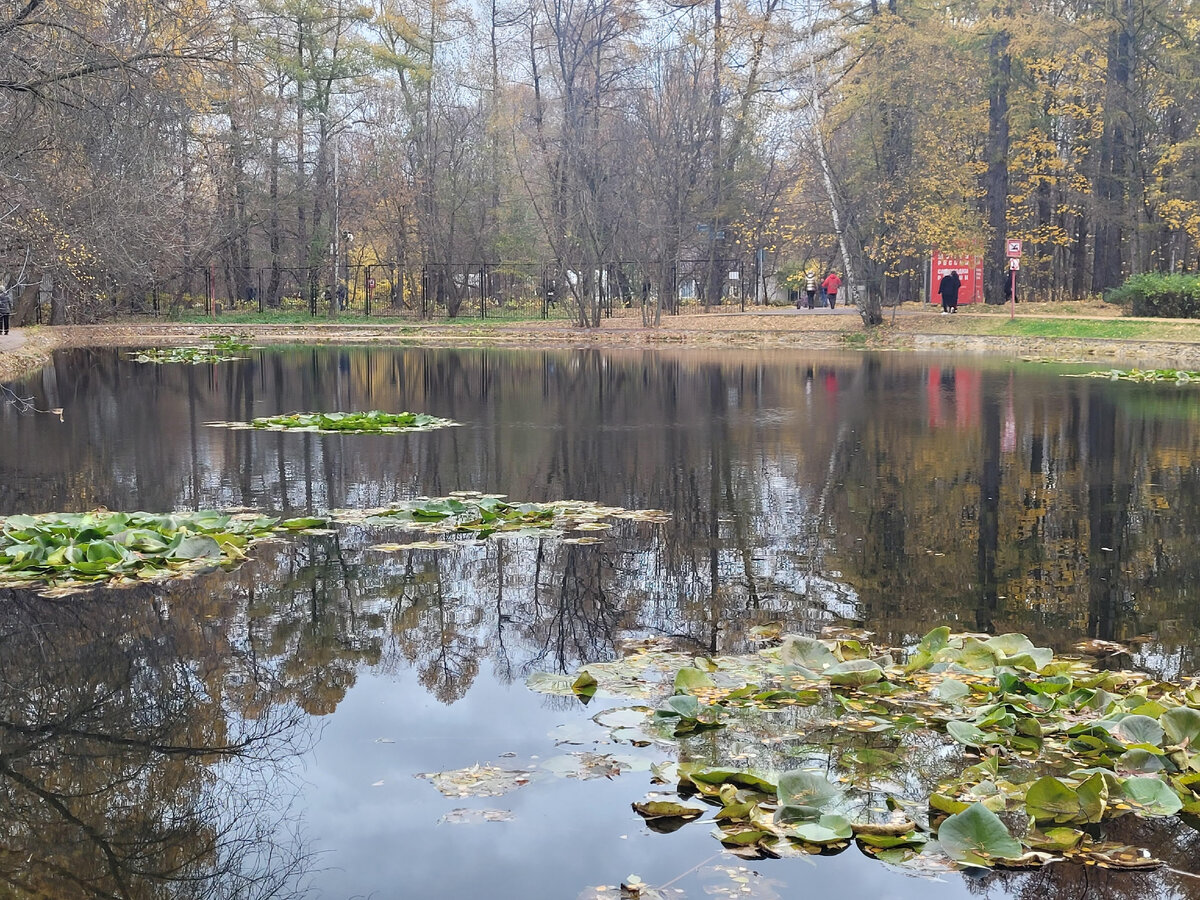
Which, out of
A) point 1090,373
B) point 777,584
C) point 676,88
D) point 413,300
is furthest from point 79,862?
point 413,300

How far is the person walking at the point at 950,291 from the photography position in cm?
4169

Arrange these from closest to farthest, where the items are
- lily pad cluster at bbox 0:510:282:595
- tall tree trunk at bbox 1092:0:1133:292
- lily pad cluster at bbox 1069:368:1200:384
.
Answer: lily pad cluster at bbox 0:510:282:595 < lily pad cluster at bbox 1069:368:1200:384 < tall tree trunk at bbox 1092:0:1133:292

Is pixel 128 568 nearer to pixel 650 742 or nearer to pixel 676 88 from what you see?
pixel 650 742

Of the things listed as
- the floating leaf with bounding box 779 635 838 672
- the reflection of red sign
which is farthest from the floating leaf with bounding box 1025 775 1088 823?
the reflection of red sign

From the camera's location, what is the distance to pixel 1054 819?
14.6ft

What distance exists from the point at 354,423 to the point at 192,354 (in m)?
18.8

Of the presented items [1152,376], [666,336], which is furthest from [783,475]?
[666,336]

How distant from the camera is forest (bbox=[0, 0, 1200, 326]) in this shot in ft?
133

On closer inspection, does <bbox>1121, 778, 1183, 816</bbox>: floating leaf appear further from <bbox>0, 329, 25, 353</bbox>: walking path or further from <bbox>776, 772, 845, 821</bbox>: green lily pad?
<bbox>0, 329, 25, 353</bbox>: walking path

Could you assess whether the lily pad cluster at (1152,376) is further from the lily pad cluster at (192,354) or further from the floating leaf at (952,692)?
the floating leaf at (952,692)

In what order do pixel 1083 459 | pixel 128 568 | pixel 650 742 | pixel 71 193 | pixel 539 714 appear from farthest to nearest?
1. pixel 71 193
2. pixel 1083 459
3. pixel 128 568
4. pixel 539 714
5. pixel 650 742

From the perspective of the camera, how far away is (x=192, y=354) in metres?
33.2

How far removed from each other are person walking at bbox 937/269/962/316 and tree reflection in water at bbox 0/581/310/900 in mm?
37613

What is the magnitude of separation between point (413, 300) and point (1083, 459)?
44013 mm
